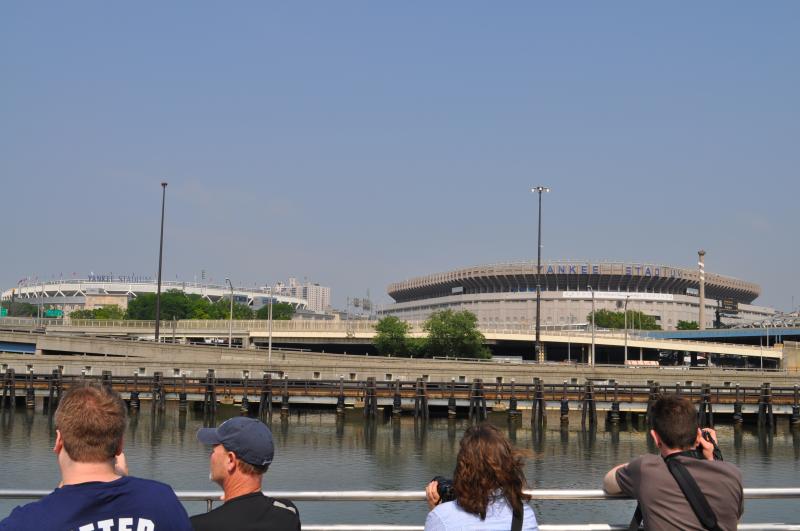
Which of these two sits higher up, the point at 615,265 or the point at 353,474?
the point at 615,265

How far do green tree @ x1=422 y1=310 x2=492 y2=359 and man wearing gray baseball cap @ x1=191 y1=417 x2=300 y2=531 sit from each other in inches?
3675

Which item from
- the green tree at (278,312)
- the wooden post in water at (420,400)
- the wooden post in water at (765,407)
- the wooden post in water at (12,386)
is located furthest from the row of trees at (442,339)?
the green tree at (278,312)

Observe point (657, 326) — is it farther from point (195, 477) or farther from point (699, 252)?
point (195, 477)

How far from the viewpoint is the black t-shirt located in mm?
4734

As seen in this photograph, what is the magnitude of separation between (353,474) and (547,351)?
100434mm

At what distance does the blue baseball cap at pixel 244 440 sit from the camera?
4871 millimetres

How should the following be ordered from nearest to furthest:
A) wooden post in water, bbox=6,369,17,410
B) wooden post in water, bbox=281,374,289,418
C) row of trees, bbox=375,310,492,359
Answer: wooden post in water, bbox=281,374,289,418
wooden post in water, bbox=6,369,17,410
row of trees, bbox=375,310,492,359

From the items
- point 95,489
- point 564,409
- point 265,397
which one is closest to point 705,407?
point 564,409

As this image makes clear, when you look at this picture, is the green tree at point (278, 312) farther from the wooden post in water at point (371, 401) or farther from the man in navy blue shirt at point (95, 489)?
the man in navy blue shirt at point (95, 489)

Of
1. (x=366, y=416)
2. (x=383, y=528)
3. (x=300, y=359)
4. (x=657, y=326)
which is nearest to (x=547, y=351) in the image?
(x=657, y=326)

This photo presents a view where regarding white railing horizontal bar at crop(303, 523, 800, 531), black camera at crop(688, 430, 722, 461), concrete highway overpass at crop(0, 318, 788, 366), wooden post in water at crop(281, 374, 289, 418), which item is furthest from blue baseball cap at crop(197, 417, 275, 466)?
concrete highway overpass at crop(0, 318, 788, 366)

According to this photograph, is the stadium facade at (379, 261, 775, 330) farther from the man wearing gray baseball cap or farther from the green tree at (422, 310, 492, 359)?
the man wearing gray baseball cap

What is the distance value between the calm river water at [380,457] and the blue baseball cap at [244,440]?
14274mm

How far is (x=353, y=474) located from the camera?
32.0 m
